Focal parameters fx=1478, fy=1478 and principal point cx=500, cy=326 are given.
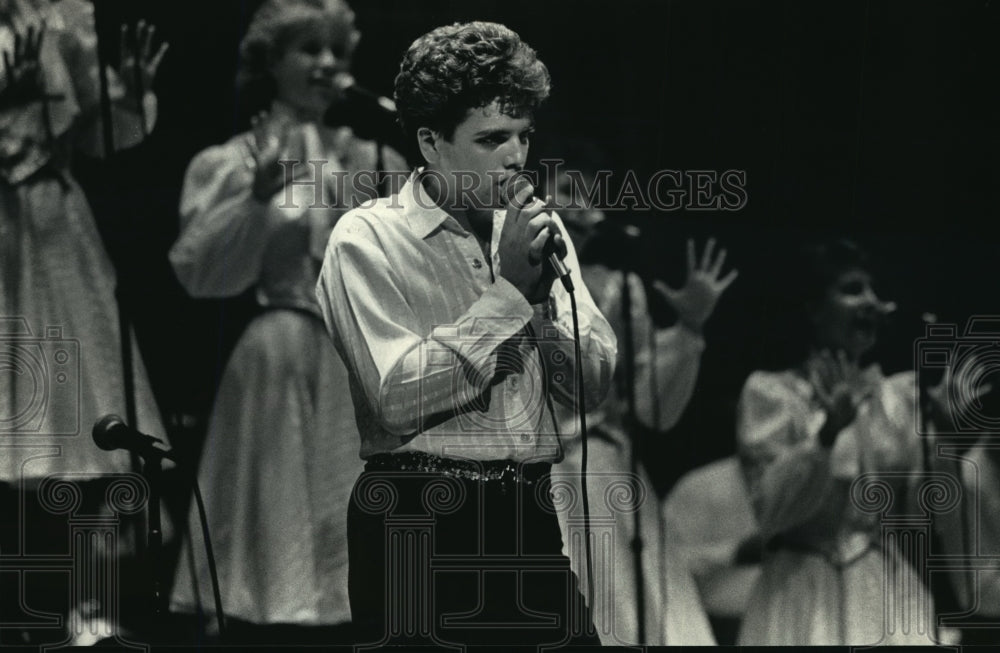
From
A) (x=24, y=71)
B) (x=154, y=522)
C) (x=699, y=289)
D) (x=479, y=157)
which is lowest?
(x=154, y=522)

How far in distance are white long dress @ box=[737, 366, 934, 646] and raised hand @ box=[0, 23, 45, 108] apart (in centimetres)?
214

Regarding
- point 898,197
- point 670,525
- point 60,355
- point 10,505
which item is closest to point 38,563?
point 10,505

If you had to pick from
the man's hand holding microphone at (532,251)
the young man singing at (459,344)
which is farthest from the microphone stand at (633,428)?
the man's hand holding microphone at (532,251)

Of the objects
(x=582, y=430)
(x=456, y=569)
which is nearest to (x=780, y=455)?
(x=582, y=430)

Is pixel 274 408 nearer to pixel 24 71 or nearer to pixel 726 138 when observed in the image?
pixel 24 71

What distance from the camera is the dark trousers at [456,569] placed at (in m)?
3.61

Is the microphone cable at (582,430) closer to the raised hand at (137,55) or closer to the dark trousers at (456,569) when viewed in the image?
the dark trousers at (456,569)

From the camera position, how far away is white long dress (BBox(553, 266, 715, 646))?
4.07 metres

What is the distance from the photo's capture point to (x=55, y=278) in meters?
4.00

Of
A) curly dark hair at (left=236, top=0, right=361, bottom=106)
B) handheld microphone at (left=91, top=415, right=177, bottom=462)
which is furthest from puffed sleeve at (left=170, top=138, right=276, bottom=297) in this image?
handheld microphone at (left=91, top=415, right=177, bottom=462)

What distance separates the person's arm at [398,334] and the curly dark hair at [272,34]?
680mm

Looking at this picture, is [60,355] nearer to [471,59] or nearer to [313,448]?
[313,448]

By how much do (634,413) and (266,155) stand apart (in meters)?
1.25

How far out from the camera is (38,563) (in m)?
3.93
